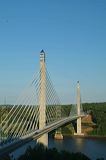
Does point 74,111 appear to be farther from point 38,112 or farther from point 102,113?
point 38,112

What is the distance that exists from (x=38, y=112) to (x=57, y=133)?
14846mm

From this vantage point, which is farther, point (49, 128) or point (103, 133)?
point (103, 133)

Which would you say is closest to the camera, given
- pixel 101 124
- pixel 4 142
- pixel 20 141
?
pixel 4 142

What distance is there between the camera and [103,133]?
120ft

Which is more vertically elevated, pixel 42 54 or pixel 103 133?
pixel 42 54

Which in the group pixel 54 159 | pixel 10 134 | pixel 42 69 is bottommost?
pixel 54 159

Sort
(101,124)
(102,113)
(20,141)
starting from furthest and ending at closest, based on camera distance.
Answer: (102,113) < (101,124) < (20,141)

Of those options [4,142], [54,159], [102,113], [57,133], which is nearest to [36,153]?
[54,159]

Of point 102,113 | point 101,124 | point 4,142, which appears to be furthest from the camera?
point 102,113

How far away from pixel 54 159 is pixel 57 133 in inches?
737

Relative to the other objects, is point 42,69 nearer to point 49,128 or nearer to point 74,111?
point 49,128

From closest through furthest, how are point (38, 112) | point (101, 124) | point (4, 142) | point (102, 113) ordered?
point (4, 142)
point (38, 112)
point (101, 124)
point (102, 113)

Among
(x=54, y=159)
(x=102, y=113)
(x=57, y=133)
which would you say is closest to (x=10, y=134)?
(x=54, y=159)

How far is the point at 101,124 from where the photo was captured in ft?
129
